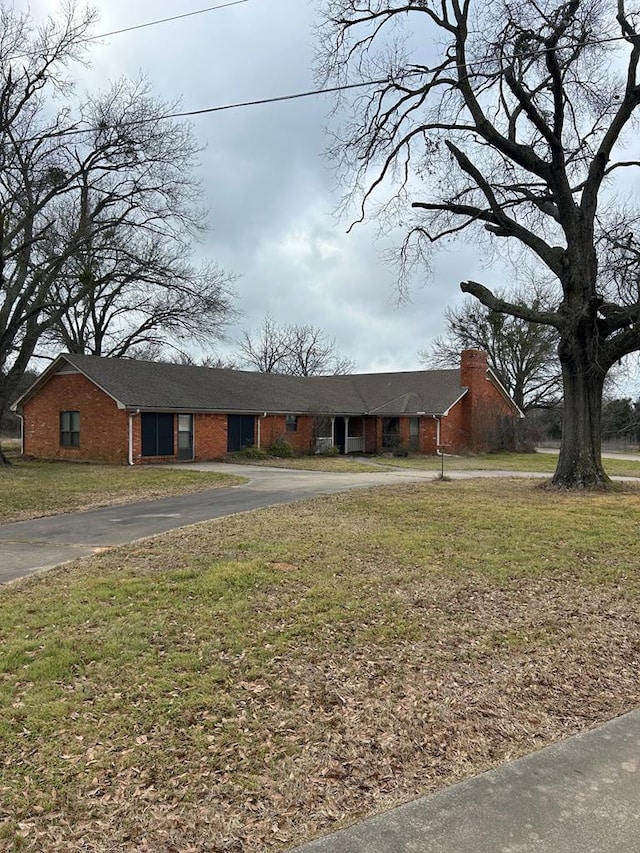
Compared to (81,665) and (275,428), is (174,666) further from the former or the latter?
(275,428)

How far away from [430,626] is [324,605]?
3.23ft

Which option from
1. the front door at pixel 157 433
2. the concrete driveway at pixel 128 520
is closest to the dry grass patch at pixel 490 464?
the concrete driveway at pixel 128 520

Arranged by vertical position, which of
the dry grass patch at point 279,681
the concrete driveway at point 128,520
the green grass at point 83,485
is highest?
the green grass at point 83,485

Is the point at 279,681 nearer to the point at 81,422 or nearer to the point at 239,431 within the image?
the point at 81,422

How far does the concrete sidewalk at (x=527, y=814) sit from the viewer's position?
104 inches

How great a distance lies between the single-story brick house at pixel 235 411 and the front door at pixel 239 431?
47 millimetres

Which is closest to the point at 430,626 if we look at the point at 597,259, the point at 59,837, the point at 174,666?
the point at 174,666

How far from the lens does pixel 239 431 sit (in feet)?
91.7

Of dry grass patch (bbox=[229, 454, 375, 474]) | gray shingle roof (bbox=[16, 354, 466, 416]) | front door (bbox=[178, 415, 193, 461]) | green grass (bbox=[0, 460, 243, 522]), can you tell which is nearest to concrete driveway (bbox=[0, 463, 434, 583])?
green grass (bbox=[0, 460, 243, 522])

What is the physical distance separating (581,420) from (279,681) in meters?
14.1

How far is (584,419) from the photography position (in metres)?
16.3

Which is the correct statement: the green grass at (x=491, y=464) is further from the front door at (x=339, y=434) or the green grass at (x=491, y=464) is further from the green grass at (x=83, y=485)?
the green grass at (x=83, y=485)

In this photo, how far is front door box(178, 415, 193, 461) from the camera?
25641 mm

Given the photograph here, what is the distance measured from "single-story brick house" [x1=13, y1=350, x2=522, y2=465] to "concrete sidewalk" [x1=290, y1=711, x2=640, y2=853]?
2204 centimetres
